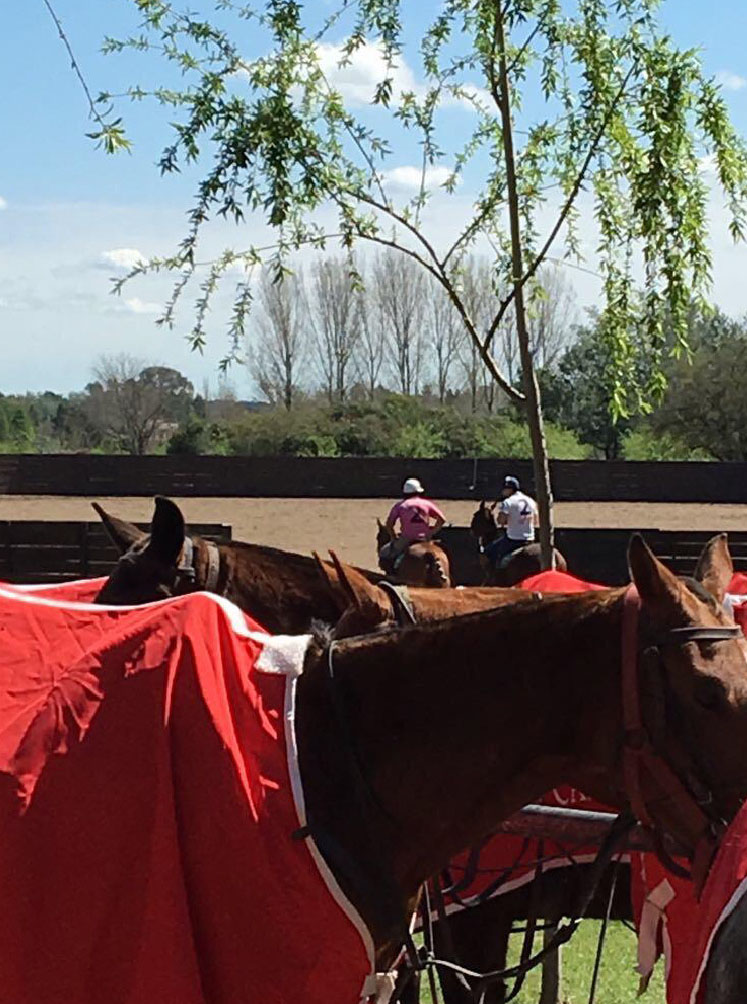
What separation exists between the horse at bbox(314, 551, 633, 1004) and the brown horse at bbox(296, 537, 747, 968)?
22.1 inches

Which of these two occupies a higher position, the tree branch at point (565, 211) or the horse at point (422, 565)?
the tree branch at point (565, 211)

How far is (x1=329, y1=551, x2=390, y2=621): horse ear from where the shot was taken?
373 cm

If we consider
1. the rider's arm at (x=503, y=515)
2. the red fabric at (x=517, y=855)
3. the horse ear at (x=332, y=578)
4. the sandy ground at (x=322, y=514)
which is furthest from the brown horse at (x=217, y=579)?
the sandy ground at (x=322, y=514)

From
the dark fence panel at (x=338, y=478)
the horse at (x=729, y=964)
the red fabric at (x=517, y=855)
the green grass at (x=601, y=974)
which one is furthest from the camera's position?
the dark fence panel at (x=338, y=478)

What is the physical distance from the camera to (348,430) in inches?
1847

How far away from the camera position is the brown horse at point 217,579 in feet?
15.4

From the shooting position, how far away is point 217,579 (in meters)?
4.80

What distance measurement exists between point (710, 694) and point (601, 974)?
3890mm

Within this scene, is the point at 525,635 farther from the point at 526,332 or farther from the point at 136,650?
the point at 526,332

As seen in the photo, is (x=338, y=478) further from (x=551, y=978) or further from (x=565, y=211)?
(x=551, y=978)

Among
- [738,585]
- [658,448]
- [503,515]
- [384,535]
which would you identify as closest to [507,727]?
[738,585]

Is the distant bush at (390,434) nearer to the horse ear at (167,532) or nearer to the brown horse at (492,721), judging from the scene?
the horse ear at (167,532)

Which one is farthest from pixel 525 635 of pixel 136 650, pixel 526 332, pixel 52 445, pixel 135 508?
pixel 52 445

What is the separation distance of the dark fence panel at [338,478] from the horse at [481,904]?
30.1 meters
